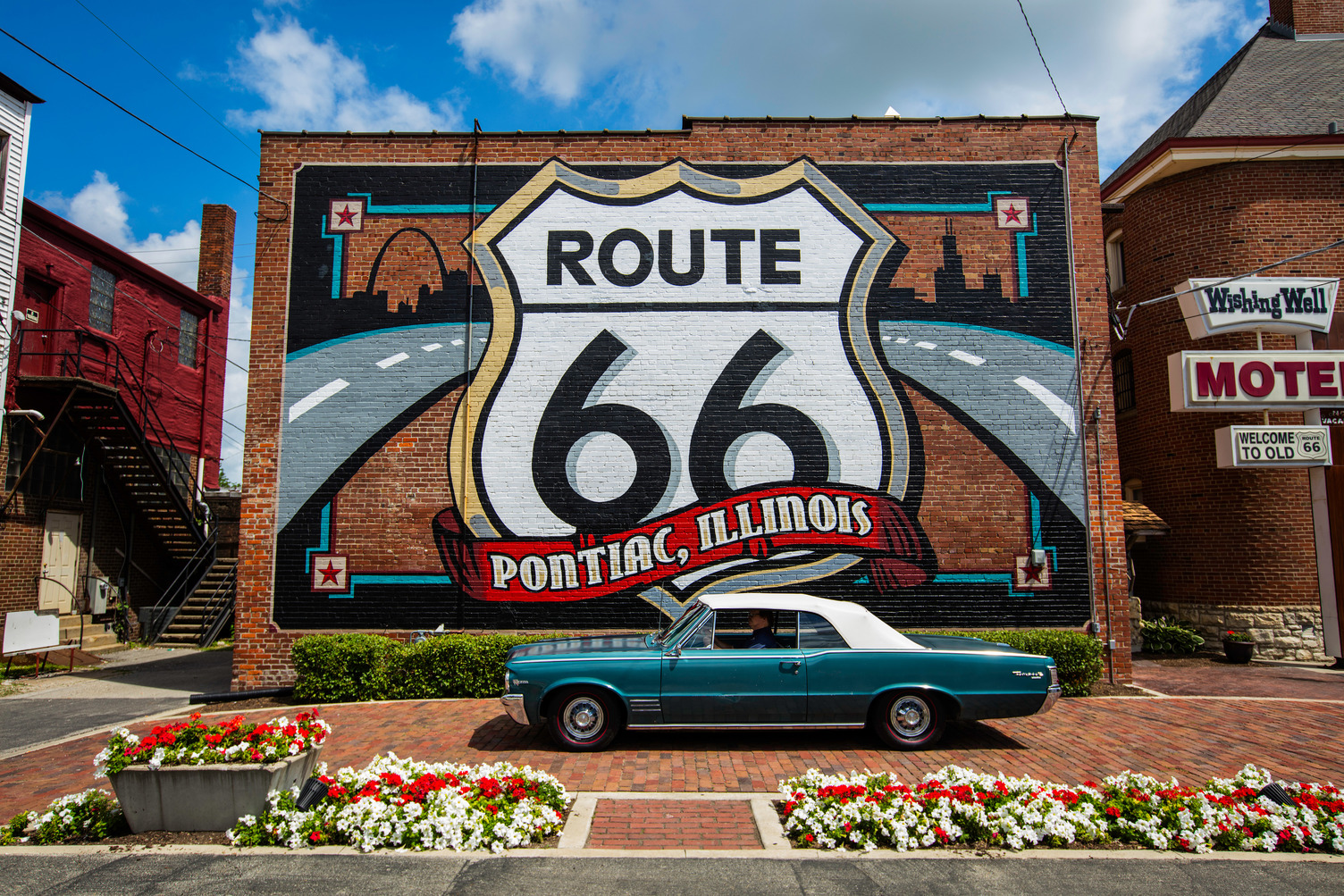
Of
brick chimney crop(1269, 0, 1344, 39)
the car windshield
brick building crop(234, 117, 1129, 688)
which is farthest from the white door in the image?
brick chimney crop(1269, 0, 1344, 39)

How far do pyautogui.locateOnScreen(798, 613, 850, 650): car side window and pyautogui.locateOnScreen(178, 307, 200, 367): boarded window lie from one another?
1962 centimetres

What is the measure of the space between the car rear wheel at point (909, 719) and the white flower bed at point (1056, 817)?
1.72m

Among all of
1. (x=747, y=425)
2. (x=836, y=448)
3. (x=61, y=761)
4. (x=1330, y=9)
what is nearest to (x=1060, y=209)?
(x=836, y=448)

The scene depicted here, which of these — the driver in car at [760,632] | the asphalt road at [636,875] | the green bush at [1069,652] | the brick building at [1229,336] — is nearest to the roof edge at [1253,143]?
the brick building at [1229,336]

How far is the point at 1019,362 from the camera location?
1061 centimetres

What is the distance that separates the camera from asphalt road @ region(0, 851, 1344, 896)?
4.26 meters

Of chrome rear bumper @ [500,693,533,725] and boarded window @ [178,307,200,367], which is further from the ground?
boarded window @ [178,307,200,367]

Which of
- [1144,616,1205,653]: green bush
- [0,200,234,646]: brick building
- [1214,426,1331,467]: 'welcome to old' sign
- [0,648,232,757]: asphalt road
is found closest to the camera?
[0,648,232,757]: asphalt road

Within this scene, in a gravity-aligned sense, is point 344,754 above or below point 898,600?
below

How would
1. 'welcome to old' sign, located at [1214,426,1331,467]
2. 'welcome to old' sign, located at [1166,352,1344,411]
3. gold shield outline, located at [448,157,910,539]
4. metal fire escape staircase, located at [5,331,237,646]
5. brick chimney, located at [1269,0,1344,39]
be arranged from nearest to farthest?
gold shield outline, located at [448,157,910,539], 'welcome to old' sign, located at [1166,352,1344,411], 'welcome to old' sign, located at [1214,426,1331,467], metal fire escape staircase, located at [5,331,237,646], brick chimney, located at [1269,0,1344,39]

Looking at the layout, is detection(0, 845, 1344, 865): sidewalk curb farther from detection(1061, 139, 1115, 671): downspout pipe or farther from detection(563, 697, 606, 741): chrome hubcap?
detection(1061, 139, 1115, 671): downspout pipe

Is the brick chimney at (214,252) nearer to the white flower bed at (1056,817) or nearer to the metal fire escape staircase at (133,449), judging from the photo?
the metal fire escape staircase at (133,449)

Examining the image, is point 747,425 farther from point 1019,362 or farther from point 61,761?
point 61,761

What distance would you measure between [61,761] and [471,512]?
488cm
